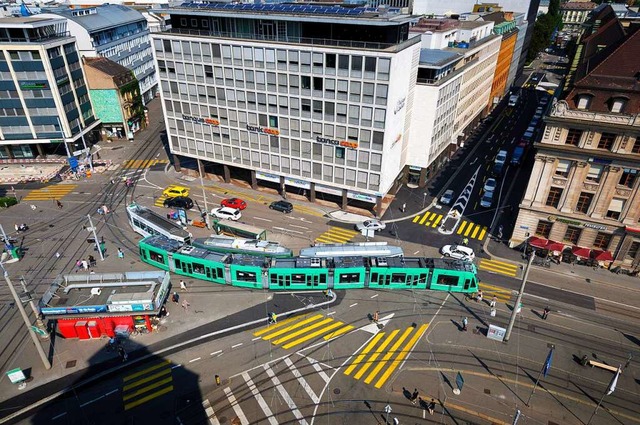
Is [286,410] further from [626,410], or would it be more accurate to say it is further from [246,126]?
[246,126]

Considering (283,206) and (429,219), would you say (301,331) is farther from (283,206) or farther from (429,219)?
(429,219)

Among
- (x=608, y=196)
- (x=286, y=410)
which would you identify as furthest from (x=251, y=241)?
(x=608, y=196)

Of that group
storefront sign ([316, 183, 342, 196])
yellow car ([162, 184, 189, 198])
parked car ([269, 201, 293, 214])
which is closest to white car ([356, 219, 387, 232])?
storefront sign ([316, 183, 342, 196])

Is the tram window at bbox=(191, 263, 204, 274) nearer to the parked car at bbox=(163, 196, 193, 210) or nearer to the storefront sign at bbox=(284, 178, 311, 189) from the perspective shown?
the parked car at bbox=(163, 196, 193, 210)

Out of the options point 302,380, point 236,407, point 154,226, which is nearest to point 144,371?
point 236,407

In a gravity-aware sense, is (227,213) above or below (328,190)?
below

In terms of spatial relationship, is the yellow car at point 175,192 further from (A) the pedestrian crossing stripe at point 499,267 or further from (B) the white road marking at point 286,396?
(A) the pedestrian crossing stripe at point 499,267
